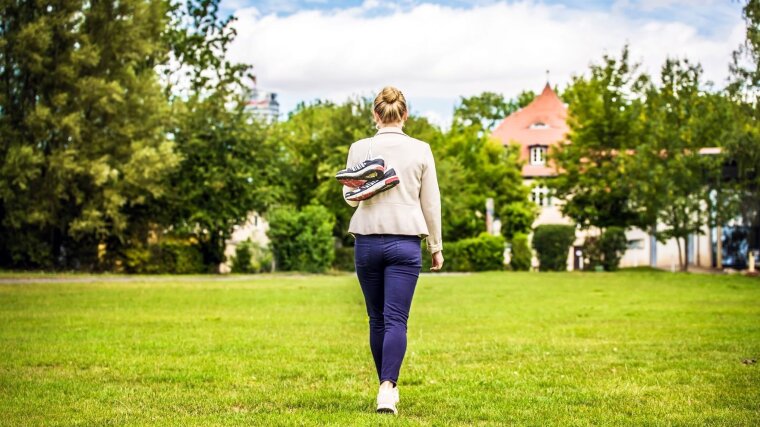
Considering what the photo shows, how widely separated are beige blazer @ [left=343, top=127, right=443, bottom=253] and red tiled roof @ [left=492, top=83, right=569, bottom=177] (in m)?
73.7

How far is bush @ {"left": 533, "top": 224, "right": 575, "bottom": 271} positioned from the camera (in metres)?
48.6

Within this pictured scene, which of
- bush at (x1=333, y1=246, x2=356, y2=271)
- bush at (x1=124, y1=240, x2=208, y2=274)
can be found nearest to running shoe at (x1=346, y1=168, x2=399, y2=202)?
bush at (x1=124, y1=240, x2=208, y2=274)

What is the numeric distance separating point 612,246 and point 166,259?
Result: 66.2ft

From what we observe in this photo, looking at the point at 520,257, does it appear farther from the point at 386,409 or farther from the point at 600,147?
the point at 386,409

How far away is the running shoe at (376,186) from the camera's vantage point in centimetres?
692

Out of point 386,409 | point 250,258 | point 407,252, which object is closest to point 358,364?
point 386,409

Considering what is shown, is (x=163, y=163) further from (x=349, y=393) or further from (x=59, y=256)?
(x=349, y=393)

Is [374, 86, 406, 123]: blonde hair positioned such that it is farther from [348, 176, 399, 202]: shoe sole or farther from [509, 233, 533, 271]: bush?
[509, 233, 533, 271]: bush

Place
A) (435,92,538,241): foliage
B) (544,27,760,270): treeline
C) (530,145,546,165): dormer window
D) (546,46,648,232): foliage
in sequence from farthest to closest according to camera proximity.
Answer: (530,145,546,165): dormer window, (435,92,538,241): foliage, (546,46,648,232): foliage, (544,27,760,270): treeline

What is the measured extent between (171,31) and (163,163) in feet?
41.0

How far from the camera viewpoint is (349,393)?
317 inches

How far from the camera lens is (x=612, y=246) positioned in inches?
1923

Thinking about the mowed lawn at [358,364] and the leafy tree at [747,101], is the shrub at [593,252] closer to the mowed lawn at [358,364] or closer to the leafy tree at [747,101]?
the leafy tree at [747,101]

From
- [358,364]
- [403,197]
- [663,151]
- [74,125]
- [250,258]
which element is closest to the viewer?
[403,197]
